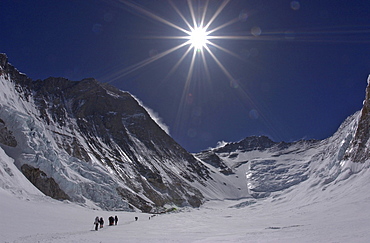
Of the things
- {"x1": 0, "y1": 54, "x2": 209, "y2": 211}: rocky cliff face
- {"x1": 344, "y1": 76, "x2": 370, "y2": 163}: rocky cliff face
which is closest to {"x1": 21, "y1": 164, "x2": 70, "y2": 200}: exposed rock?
{"x1": 0, "y1": 54, "x2": 209, "y2": 211}: rocky cliff face

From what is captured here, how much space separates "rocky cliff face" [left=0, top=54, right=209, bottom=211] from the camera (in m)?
57.4

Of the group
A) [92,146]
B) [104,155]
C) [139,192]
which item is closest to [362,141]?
[139,192]

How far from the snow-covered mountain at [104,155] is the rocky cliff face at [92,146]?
236mm

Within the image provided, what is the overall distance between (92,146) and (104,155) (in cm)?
530

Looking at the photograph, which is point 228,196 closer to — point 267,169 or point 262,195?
point 262,195

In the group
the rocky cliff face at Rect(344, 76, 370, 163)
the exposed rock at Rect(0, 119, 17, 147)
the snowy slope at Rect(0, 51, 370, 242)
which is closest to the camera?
the snowy slope at Rect(0, 51, 370, 242)

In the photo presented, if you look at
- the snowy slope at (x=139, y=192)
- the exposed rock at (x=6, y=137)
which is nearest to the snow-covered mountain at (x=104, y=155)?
the exposed rock at (x=6, y=137)

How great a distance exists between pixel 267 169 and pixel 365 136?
4196 inches

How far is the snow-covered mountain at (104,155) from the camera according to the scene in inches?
2213

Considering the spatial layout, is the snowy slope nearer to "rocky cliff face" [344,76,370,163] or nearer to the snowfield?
the snowfield

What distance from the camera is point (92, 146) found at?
89000mm

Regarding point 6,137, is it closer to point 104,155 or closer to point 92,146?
point 92,146

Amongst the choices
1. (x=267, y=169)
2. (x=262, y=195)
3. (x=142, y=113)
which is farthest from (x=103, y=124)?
(x=267, y=169)

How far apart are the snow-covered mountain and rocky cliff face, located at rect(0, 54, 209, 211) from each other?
24 cm
